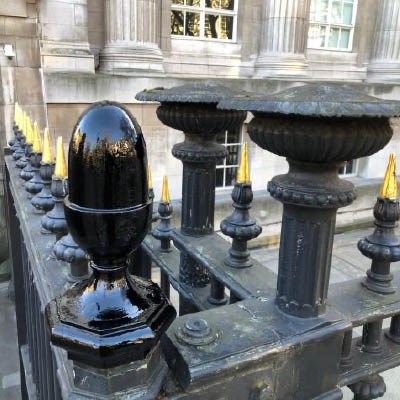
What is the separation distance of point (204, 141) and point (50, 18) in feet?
21.9

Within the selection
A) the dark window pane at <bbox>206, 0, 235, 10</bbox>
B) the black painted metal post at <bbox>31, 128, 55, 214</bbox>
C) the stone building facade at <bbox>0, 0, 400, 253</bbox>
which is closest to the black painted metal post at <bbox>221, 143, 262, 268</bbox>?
the black painted metal post at <bbox>31, 128, 55, 214</bbox>

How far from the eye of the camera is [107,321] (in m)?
0.86

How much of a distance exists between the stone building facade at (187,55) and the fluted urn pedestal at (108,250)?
5895 mm

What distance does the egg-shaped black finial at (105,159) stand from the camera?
0.81 m

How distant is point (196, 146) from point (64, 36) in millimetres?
6670

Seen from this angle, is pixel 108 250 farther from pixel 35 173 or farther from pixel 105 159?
pixel 35 173

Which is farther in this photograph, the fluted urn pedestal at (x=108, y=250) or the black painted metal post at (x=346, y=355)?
the black painted metal post at (x=346, y=355)

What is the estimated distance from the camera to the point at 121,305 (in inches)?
34.8

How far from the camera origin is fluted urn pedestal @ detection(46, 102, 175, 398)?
82 centimetres

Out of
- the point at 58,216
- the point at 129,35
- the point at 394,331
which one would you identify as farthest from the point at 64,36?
the point at 394,331

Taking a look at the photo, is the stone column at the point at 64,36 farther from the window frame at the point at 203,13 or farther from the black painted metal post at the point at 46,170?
the black painted metal post at the point at 46,170

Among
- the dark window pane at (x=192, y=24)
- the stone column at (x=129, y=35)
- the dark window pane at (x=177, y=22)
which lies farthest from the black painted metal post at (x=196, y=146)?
the dark window pane at (x=192, y=24)

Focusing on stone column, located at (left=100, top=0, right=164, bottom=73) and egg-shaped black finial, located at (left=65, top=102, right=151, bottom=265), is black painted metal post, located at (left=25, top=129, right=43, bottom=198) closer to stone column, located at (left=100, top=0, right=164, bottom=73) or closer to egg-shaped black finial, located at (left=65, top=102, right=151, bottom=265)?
egg-shaped black finial, located at (left=65, top=102, right=151, bottom=265)

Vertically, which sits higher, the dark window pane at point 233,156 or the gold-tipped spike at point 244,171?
the gold-tipped spike at point 244,171
